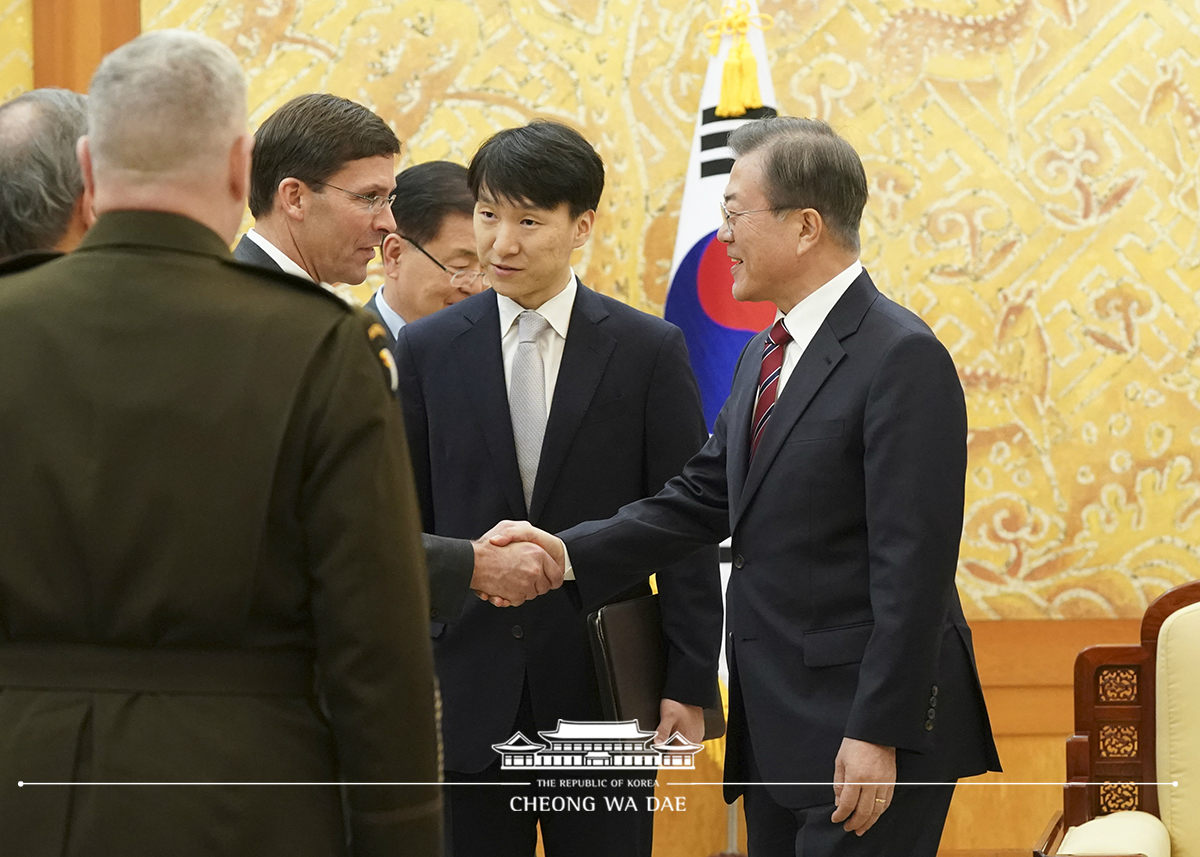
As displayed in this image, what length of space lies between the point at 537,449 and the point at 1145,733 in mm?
1418

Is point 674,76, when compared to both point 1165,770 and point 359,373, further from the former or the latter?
point 359,373

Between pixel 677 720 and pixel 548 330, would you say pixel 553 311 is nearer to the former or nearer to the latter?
pixel 548 330

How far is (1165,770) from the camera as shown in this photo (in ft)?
8.71

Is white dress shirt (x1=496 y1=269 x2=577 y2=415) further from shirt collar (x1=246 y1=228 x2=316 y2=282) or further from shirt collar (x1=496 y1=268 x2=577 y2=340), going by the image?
shirt collar (x1=246 y1=228 x2=316 y2=282)

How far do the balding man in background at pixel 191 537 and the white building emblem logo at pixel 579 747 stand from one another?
3.11 feet

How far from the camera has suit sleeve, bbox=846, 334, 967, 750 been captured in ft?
6.47

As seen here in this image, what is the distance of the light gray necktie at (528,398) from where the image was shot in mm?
2482

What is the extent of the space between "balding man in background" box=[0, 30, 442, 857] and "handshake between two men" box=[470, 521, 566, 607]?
36.6 inches

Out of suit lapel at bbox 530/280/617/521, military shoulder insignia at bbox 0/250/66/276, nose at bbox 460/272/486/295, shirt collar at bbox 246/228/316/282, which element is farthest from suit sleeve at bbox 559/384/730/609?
military shoulder insignia at bbox 0/250/66/276

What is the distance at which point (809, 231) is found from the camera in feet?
7.47

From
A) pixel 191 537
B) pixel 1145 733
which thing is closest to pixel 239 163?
pixel 191 537

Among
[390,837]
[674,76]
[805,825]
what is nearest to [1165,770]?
[805,825]

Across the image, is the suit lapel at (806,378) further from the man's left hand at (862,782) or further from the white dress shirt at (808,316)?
the man's left hand at (862,782)

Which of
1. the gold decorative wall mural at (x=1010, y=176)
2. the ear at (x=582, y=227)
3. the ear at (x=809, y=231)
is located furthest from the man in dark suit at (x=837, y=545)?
the gold decorative wall mural at (x=1010, y=176)
